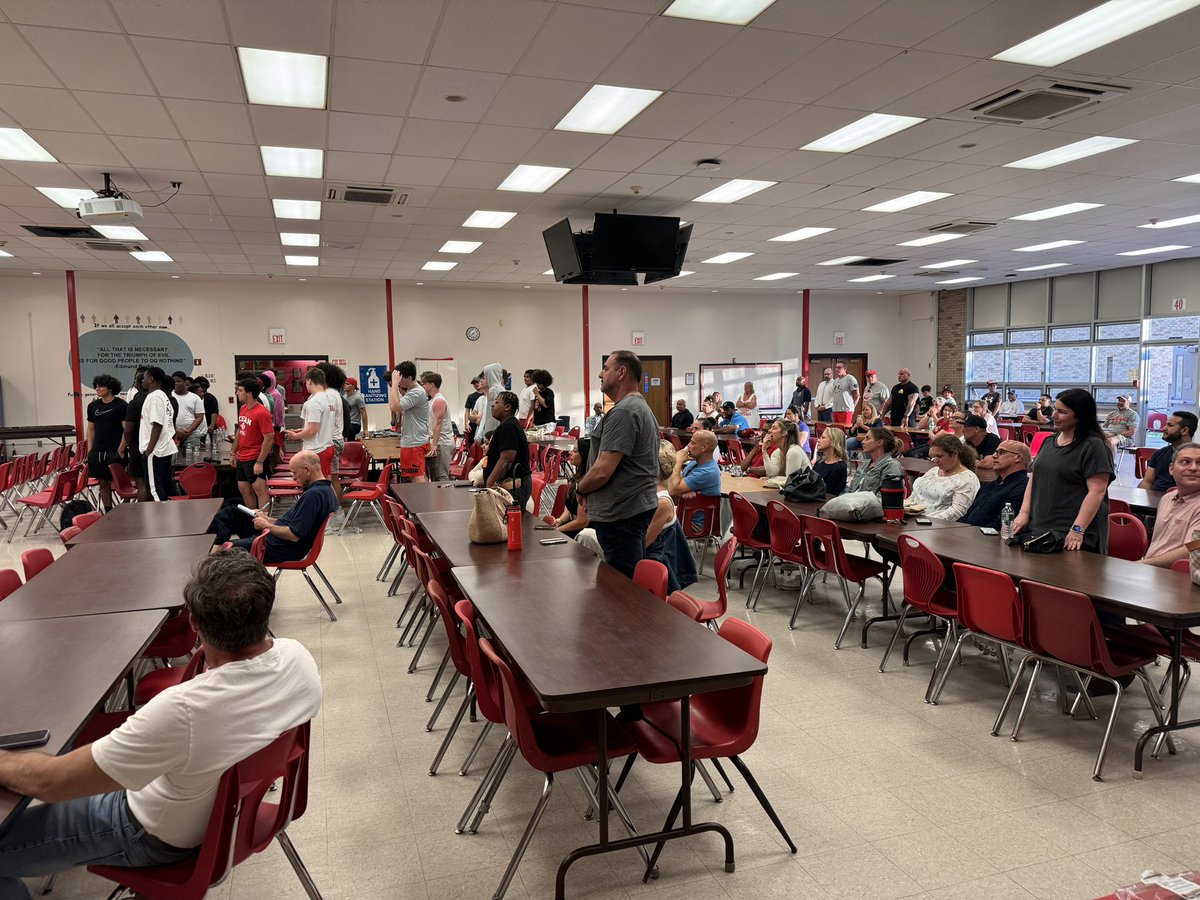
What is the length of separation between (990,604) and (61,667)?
3617mm

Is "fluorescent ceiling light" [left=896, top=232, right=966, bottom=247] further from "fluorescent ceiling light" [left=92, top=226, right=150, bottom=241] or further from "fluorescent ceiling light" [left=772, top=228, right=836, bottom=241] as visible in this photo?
"fluorescent ceiling light" [left=92, top=226, right=150, bottom=241]

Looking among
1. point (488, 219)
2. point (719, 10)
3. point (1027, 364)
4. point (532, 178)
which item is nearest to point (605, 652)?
point (719, 10)

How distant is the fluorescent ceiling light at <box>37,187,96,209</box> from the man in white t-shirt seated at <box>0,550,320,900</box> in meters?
6.67

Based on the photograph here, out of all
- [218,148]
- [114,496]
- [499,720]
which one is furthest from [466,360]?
[499,720]

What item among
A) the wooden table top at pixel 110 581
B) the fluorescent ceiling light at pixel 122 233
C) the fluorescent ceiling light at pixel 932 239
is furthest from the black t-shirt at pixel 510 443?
the fluorescent ceiling light at pixel 932 239

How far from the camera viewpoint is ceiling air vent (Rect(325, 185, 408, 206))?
709 cm

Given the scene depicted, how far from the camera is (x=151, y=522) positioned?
189 inches

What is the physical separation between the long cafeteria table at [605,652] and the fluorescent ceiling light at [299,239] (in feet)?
24.7

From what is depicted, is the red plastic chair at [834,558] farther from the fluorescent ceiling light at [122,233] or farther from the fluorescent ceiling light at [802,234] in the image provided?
the fluorescent ceiling light at [122,233]

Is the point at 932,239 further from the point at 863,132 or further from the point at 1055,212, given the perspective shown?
the point at 863,132

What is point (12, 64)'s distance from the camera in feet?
13.9

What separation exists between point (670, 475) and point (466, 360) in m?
10.1

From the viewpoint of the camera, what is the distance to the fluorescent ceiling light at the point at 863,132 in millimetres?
5496

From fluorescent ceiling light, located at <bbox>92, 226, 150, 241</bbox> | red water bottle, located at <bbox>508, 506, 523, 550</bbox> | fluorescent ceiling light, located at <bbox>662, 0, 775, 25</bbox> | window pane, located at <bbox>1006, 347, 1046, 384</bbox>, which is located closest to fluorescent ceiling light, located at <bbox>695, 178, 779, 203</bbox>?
fluorescent ceiling light, located at <bbox>662, 0, 775, 25</bbox>
